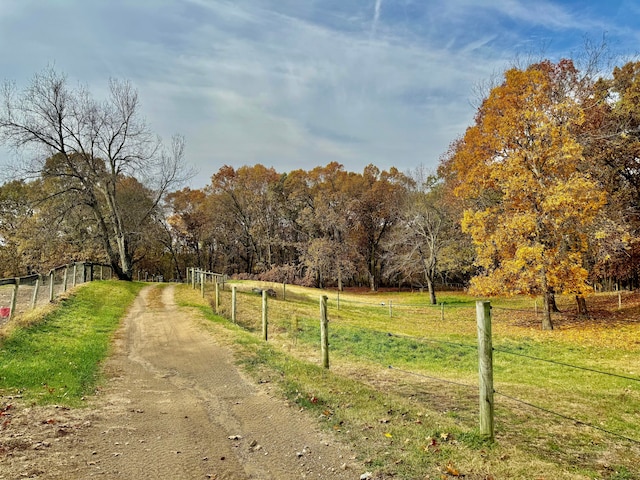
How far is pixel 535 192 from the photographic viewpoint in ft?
59.6

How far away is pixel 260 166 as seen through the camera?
5509 centimetres

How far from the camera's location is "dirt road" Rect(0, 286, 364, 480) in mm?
4238

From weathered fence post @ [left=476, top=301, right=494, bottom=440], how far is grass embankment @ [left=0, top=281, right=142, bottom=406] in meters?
5.69

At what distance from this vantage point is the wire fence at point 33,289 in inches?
457

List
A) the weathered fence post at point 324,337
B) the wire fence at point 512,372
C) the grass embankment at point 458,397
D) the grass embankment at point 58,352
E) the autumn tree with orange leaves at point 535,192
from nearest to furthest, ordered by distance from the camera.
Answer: the grass embankment at point 458,397 → the grass embankment at point 58,352 → the wire fence at point 512,372 → the weathered fence post at point 324,337 → the autumn tree with orange leaves at point 535,192

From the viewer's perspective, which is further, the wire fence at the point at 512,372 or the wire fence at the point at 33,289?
the wire fence at the point at 33,289

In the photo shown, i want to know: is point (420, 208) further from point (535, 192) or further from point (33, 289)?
point (33, 289)

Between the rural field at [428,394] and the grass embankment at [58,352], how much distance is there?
0.15 ft

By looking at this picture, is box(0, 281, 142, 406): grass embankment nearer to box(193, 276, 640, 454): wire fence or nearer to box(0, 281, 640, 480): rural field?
box(0, 281, 640, 480): rural field

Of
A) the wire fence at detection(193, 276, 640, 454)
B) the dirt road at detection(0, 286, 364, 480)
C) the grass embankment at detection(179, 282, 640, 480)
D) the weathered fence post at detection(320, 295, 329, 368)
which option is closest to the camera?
the dirt road at detection(0, 286, 364, 480)

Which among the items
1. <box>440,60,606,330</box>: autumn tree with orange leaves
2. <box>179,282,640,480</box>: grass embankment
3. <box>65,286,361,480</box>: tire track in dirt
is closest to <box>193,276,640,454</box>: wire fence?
<box>179,282,640,480</box>: grass embankment

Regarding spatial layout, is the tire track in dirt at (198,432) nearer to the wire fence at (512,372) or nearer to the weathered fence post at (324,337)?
the weathered fence post at (324,337)

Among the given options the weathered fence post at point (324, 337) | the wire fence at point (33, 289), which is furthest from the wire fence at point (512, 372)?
the wire fence at point (33, 289)

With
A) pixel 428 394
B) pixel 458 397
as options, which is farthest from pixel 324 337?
pixel 458 397
